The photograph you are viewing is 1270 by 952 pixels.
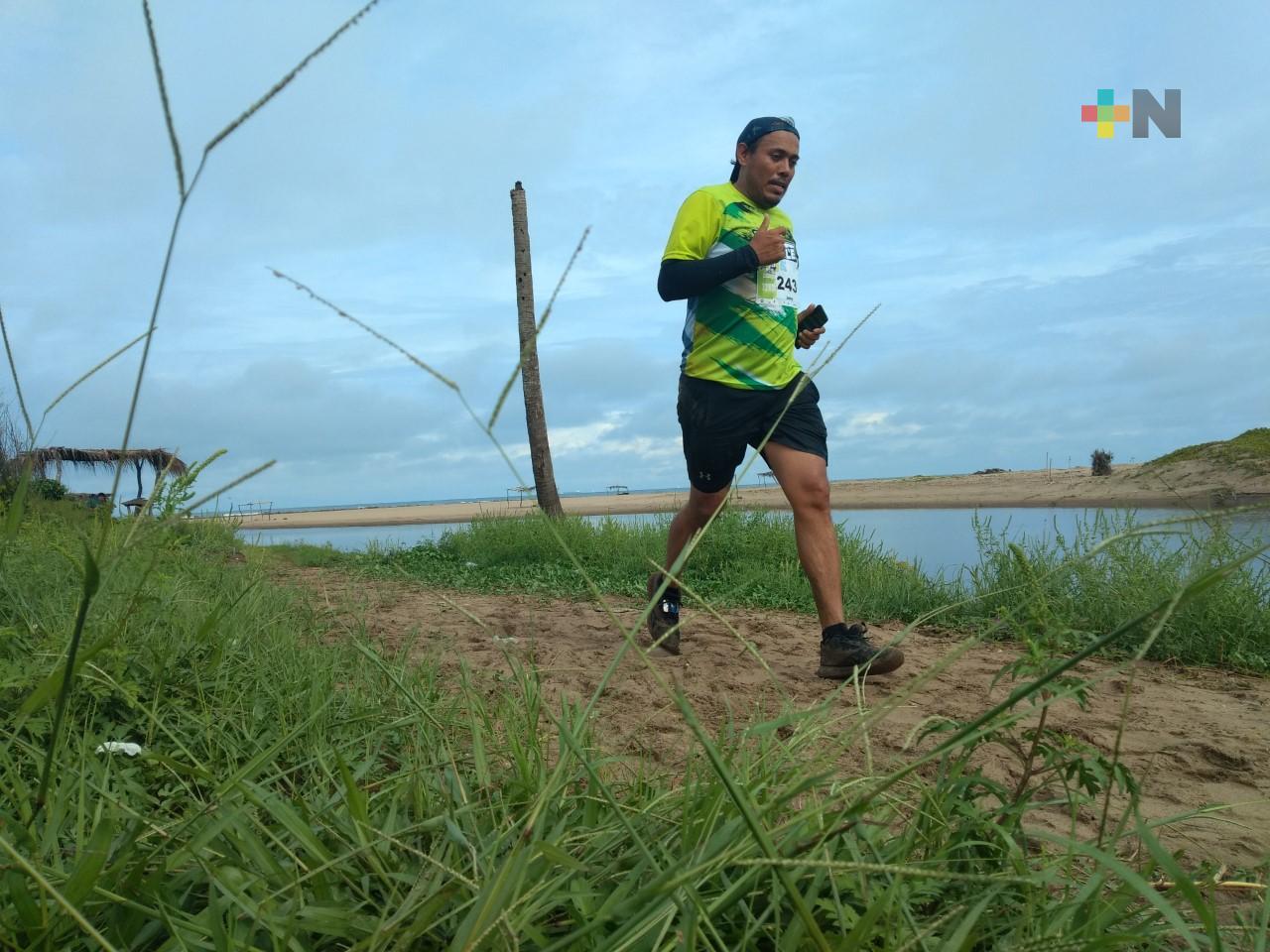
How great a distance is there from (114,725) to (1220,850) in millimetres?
2411

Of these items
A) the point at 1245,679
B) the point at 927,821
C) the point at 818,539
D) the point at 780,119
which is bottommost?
the point at 1245,679

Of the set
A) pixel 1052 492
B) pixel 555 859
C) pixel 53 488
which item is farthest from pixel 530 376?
pixel 1052 492

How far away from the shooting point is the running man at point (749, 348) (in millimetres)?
3482

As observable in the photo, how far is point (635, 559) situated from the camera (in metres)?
7.22

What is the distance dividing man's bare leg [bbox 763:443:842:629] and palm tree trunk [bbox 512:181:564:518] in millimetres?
7364

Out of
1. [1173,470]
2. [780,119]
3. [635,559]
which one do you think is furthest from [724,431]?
[1173,470]

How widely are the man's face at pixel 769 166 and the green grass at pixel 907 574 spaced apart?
1.83 metres

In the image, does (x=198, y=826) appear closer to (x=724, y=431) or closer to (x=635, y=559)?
(x=724, y=431)

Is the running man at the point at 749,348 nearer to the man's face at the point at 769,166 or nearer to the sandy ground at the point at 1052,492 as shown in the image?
the man's face at the point at 769,166

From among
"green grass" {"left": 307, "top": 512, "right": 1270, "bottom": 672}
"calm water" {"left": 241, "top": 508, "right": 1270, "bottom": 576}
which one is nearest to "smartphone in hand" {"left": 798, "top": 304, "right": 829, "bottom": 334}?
"green grass" {"left": 307, "top": 512, "right": 1270, "bottom": 672}

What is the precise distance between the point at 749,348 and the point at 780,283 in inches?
13.7

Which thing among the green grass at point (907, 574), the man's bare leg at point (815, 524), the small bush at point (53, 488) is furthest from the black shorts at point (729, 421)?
the small bush at point (53, 488)

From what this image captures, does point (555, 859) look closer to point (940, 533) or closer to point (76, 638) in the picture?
point (76, 638)

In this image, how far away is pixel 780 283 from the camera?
3.74m
